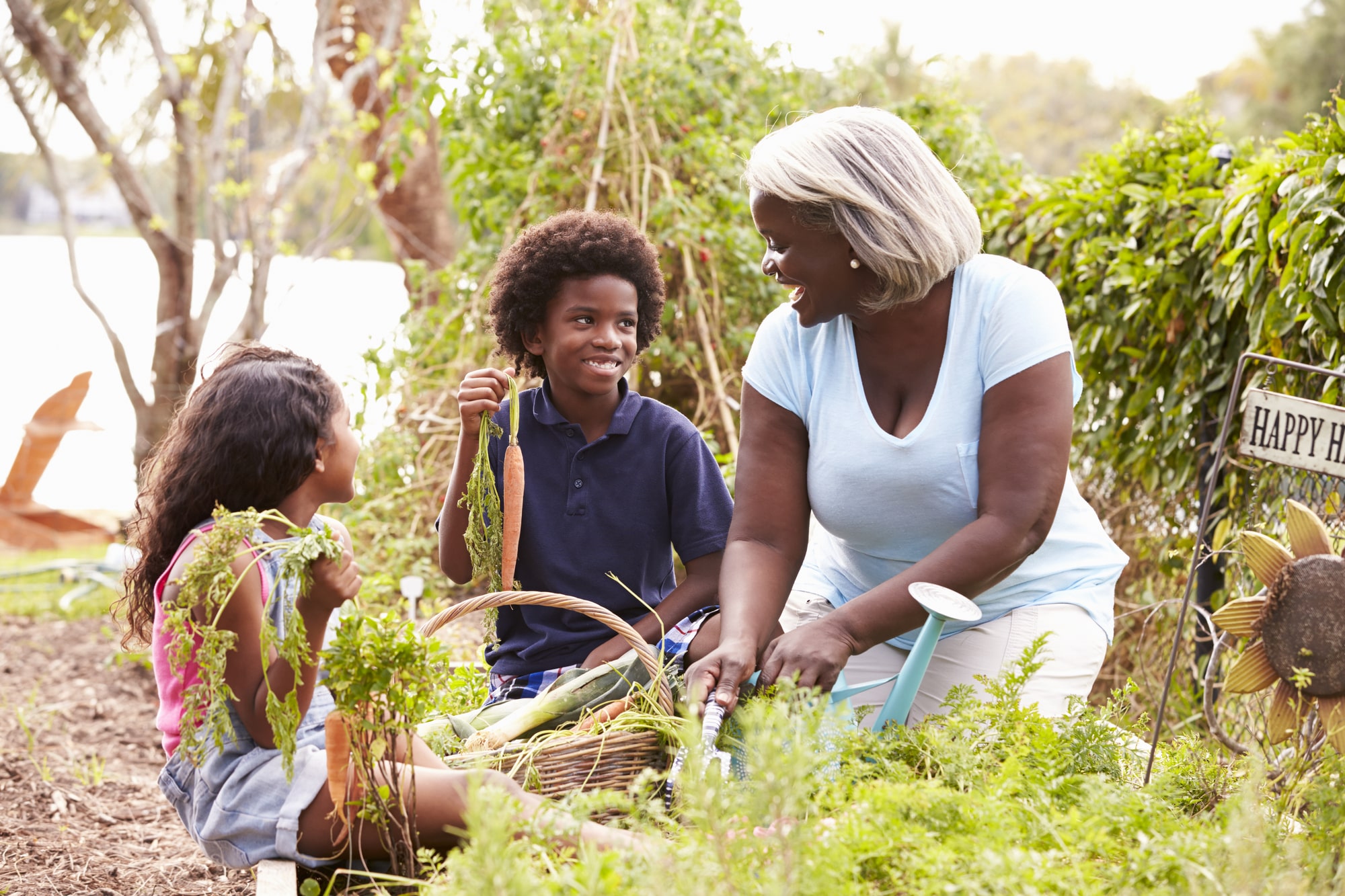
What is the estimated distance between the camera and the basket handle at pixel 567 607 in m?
2.03

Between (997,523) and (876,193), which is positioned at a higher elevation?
(876,193)

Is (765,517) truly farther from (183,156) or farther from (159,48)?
(183,156)

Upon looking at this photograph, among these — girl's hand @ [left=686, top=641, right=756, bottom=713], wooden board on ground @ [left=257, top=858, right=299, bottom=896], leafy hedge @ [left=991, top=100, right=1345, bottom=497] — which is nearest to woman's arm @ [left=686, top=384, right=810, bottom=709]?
girl's hand @ [left=686, top=641, right=756, bottom=713]

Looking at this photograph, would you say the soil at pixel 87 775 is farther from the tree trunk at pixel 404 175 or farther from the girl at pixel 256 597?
the tree trunk at pixel 404 175

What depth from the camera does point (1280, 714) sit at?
167cm

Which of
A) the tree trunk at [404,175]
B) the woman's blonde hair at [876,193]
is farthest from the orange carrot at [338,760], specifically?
the tree trunk at [404,175]

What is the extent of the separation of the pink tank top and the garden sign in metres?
1.57

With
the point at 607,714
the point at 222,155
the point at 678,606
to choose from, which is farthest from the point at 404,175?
the point at 607,714

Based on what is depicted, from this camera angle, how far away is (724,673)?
1970mm

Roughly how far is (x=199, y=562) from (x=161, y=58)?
460 centimetres

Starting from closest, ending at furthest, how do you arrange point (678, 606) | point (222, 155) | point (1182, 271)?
1. point (678, 606)
2. point (1182, 271)
3. point (222, 155)

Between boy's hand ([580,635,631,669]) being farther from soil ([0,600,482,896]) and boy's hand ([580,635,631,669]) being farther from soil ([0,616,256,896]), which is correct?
soil ([0,616,256,896])

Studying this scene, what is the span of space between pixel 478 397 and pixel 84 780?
2.17 meters

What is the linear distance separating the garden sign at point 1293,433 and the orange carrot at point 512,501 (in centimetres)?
133
